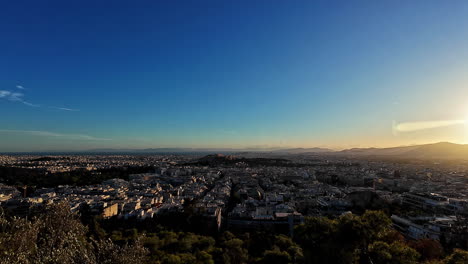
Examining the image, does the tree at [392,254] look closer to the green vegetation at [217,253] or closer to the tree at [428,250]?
the green vegetation at [217,253]

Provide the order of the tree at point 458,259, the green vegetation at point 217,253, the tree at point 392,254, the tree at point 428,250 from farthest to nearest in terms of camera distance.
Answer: the tree at point 428,250
the tree at point 392,254
the tree at point 458,259
the green vegetation at point 217,253

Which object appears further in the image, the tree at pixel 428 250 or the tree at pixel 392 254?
the tree at pixel 428 250

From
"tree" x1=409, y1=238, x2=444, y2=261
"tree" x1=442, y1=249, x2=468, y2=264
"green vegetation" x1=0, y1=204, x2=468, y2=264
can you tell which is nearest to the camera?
"green vegetation" x1=0, y1=204, x2=468, y2=264

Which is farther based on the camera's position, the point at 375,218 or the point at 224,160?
the point at 224,160

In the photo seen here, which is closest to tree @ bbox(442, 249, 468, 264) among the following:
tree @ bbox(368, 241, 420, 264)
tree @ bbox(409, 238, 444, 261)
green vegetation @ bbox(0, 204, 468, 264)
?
green vegetation @ bbox(0, 204, 468, 264)

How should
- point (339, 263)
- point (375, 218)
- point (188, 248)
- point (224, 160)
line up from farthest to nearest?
point (224, 160) < point (188, 248) < point (375, 218) < point (339, 263)

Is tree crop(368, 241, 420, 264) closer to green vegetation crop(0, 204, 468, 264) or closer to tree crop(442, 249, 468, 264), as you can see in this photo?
green vegetation crop(0, 204, 468, 264)

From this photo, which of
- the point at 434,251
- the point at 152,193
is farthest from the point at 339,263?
the point at 152,193

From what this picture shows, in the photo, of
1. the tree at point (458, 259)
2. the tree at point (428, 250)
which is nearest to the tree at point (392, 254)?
the tree at point (458, 259)

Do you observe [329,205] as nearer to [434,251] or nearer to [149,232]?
[434,251]

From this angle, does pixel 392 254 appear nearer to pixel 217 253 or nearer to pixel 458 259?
pixel 458 259

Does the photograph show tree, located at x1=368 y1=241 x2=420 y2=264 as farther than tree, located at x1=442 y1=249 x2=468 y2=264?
Yes
